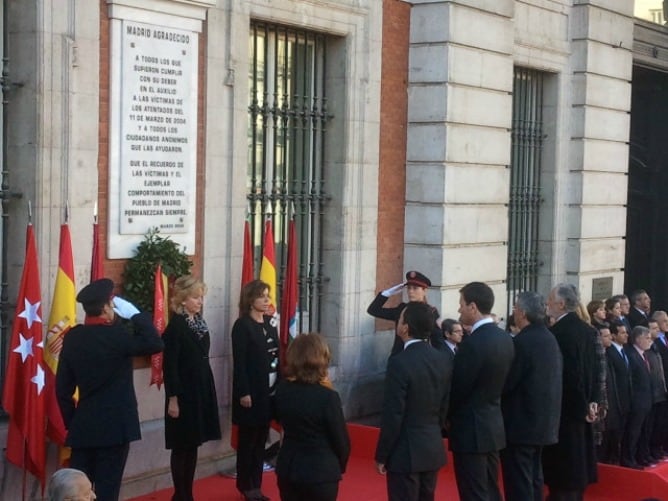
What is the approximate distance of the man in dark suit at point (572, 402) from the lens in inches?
364

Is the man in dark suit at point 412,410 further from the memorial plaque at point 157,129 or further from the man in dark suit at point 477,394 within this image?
the memorial plaque at point 157,129

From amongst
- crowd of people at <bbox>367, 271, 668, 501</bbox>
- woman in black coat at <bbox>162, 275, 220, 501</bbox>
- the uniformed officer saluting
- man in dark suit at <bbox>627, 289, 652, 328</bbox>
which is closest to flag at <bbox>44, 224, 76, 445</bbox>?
woman in black coat at <bbox>162, 275, 220, 501</bbox>

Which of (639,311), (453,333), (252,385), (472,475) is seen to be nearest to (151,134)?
(252,385)

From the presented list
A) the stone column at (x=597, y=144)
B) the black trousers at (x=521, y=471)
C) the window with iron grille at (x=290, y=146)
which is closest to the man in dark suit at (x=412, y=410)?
the black trousers at (x=521, y=471)

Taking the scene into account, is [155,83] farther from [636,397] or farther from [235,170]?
[636,397]

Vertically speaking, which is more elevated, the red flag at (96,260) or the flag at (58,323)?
the red flag at (96,260)

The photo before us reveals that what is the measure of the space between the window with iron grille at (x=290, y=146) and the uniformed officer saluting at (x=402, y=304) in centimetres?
70

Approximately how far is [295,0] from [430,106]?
2.19 m

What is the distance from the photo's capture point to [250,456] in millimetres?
9602

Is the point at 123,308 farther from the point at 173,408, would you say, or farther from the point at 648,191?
the point at 648,191

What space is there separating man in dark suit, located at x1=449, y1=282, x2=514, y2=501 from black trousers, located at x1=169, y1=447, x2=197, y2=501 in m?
2.10

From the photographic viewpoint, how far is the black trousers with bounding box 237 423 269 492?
9.59 metres

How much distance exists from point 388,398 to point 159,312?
2569 mm

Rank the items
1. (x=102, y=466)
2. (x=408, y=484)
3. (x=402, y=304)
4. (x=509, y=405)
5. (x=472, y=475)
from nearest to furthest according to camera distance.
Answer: (x=408, y=484) → (x=102, y=466) → (x=472, y=475) → (x=509, y=405) → (x=402, y=304)
